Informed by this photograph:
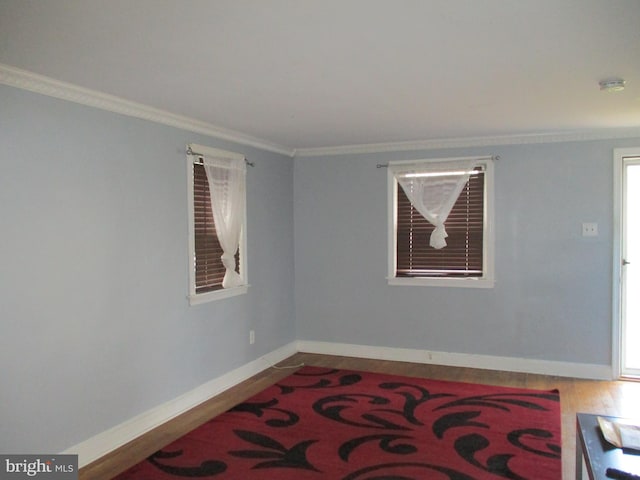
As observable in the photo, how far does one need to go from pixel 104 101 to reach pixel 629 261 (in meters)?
4.66

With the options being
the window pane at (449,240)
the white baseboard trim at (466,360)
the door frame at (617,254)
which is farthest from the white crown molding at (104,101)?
the door frame at (617,254)

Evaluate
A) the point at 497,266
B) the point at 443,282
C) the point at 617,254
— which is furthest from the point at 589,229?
the point at 443,282

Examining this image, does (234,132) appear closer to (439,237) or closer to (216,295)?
(216,295)

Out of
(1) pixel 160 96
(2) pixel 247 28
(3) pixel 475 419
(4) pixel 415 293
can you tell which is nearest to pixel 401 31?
(2) pixel 247 28

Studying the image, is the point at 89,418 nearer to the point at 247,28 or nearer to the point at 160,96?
the point at 160,96

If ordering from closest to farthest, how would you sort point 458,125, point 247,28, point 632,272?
point 247,28, point 458,125, point 632,272

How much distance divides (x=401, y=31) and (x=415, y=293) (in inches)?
141

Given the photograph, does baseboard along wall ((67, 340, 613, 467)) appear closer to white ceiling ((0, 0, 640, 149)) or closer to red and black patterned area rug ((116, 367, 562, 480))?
red and black patterned area rug ((116, 367, 562, 480))

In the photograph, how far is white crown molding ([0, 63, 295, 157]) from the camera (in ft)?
9.20

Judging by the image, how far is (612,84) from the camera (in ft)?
9.93

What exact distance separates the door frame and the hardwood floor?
274mm

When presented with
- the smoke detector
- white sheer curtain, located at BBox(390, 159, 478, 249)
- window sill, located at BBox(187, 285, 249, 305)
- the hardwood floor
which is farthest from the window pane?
the smoke detector

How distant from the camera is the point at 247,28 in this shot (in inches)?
87.0

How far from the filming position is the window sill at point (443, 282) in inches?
204
